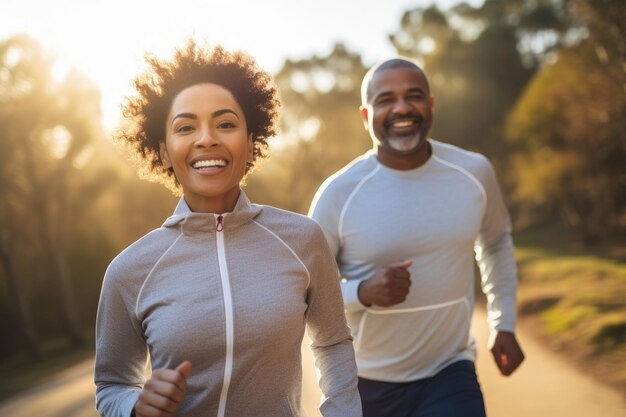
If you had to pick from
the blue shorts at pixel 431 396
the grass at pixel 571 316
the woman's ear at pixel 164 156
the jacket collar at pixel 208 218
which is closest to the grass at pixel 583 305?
the grass at pixel 571 316

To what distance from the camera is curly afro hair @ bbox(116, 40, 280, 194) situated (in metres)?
3.09

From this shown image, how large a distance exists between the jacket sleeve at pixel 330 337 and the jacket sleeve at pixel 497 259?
6.32ft

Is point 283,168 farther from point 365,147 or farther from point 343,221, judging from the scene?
point 343,221

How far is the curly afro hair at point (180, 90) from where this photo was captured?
309 centimetres

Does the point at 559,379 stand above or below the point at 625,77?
below

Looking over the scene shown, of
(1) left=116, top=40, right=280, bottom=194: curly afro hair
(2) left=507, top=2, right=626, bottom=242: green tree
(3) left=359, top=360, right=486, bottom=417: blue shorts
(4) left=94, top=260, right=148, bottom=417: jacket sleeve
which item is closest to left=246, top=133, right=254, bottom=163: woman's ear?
(1) left=116, top=40, right=280, bottom=194: curly afro hair

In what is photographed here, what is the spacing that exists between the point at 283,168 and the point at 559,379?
133 feet

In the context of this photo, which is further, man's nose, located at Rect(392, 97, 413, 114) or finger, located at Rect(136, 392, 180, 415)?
man's nose, located at Rect(392, 97, 413, 114)

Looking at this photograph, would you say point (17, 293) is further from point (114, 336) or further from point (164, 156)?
point (114, 336)

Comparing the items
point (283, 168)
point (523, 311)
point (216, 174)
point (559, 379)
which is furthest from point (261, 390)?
point (283, 168)

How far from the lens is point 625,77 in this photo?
13.7 meters

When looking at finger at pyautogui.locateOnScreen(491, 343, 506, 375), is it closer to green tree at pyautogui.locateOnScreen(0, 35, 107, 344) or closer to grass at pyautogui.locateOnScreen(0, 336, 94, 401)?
grass at pyautogui.locateOnScreen(0, 336, 94, 401)

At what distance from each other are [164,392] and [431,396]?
206cm

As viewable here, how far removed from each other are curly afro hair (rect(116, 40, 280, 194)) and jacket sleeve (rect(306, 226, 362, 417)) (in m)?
0.64
